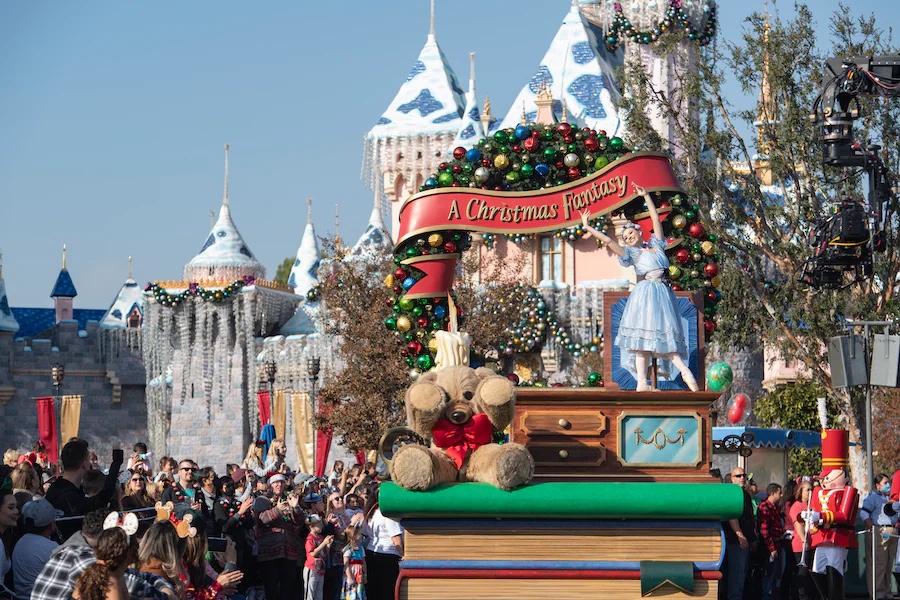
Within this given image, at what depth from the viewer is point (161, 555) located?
8430 mm

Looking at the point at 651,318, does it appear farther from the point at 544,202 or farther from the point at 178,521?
the point at 178,521

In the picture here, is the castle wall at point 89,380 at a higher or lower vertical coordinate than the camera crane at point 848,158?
lower

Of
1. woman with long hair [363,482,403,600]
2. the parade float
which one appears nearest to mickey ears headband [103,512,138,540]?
the parade float

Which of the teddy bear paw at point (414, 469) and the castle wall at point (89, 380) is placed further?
the castle wall at point (89, 380)

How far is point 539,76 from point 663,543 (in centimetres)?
3703

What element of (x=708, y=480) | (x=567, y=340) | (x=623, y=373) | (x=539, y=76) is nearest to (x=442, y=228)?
(x=623, y=373)

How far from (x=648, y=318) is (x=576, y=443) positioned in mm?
1274

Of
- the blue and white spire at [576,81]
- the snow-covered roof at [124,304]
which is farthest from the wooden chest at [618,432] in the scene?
the snow-covered roof at [124,304]

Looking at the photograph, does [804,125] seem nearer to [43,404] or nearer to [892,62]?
[892,62]

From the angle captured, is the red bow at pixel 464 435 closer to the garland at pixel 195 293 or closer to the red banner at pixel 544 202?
the red banner at pixel 544 202

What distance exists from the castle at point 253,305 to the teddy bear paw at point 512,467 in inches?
1194

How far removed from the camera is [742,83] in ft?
86.4

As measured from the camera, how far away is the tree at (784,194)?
24.9 meters

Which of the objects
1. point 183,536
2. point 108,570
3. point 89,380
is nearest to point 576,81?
point 89,380
